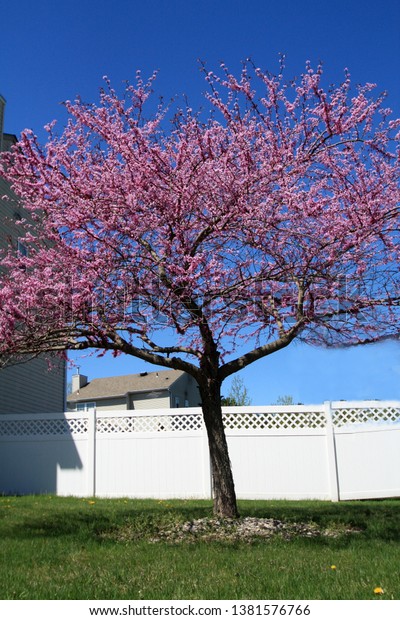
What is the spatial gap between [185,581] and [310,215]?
4565 millimetres

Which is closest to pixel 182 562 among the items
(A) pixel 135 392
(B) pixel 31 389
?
(B) pixel 31 389

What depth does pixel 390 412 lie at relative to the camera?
1320 cm

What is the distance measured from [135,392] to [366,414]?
22.0 meters

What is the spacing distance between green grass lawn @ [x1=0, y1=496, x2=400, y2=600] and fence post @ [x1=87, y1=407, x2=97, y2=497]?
5332 millimetres

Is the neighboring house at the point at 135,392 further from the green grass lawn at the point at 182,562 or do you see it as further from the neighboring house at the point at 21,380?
the green grass lawn at the point at 182,562

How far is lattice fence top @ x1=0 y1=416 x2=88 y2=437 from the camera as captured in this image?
14516mm

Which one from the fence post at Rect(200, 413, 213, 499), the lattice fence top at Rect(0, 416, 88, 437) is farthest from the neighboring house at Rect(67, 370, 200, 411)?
the fence post at Rect(200, 413, 213, 499)

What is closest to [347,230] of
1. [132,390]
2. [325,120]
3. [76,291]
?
[325,120]

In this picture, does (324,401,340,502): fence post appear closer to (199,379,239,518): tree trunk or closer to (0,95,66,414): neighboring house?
(199,379,239,518): tree trunk

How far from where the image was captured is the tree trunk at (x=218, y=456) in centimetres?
792

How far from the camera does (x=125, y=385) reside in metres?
34.7

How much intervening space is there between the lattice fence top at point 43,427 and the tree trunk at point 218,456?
23.1ft

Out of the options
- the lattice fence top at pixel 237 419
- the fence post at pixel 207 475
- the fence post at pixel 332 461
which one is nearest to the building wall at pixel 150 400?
the lattice fence top at pixel 237 419

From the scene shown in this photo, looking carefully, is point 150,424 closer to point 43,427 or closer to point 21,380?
point 43,427
